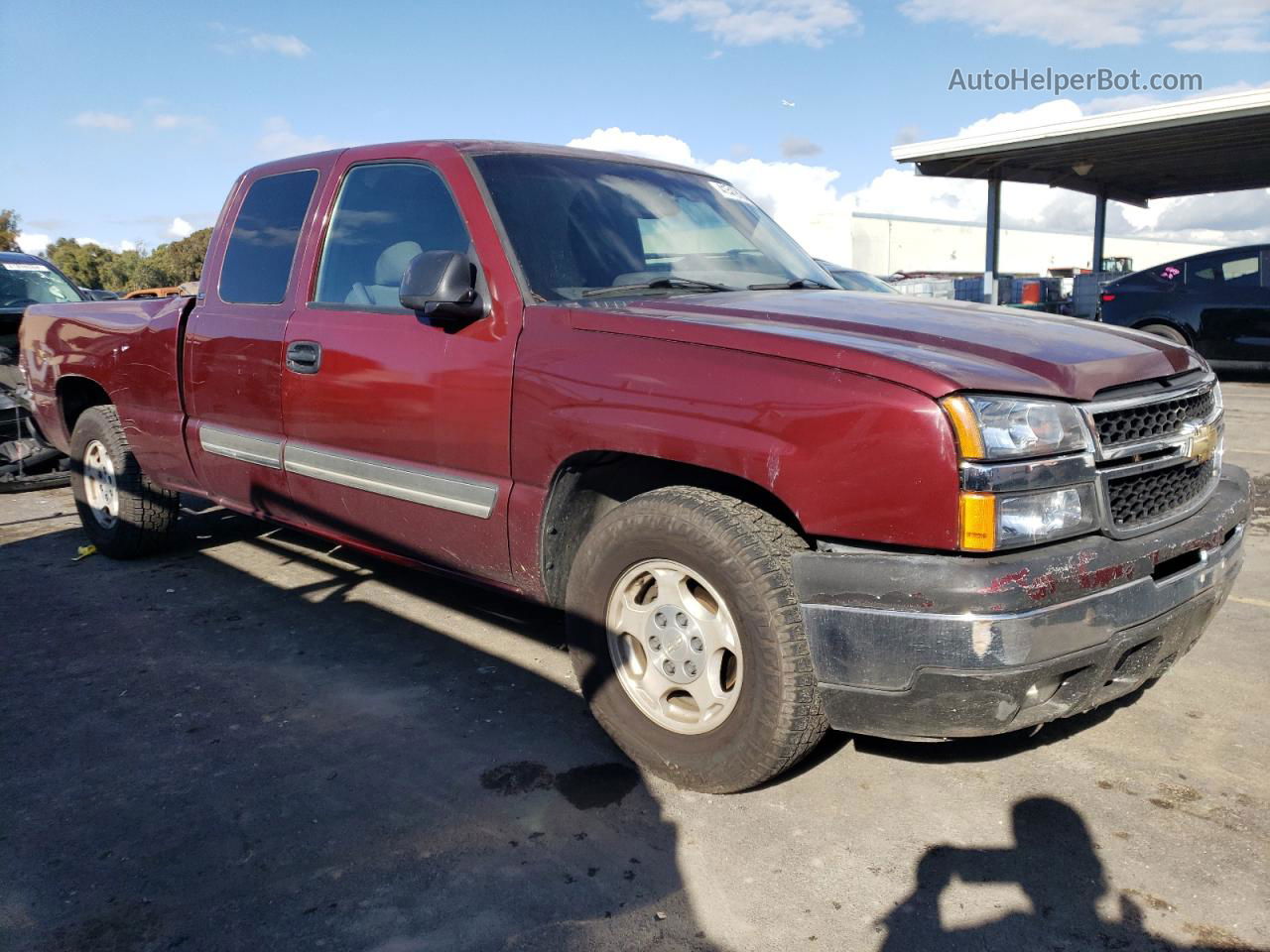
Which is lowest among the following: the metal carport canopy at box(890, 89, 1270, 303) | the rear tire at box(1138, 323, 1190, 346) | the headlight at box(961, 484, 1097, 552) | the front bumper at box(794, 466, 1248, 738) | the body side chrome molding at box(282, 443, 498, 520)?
the rear tire at box(1138, 323, 1190, 346)

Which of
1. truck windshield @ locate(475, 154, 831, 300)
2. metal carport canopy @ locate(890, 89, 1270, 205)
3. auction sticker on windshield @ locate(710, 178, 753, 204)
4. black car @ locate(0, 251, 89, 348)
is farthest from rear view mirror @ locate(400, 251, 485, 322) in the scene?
metal carport canopy @ locate(890, 89, 1270, 205)

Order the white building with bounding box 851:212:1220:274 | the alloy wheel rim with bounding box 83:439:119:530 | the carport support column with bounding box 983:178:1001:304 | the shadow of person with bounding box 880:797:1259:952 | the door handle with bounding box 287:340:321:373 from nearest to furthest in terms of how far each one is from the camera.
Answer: the shadow of person with bounding box 880:797:1259:952, the door handle with bounding box 287:340:321:373, the alloy wheel rim with bounding box 83:439:119:530, the carport support column with bounding box 983:178:1001:304, the white building with bounding box 851:212:1220:274

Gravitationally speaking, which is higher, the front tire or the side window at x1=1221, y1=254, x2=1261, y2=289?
the side window at x1=1221, y1=254, x2=1261, y2=289

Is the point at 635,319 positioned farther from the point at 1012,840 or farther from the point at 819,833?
the point at 1012,840

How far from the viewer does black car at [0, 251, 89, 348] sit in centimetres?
843

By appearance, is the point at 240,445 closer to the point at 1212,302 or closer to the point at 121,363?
the point at 121,363

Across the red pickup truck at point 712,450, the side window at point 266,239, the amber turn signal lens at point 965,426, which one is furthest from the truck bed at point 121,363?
the amber turn signal lens at point 965,426

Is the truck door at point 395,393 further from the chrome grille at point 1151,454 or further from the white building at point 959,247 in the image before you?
the white building at point 959,247

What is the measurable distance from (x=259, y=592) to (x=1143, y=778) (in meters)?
3.85

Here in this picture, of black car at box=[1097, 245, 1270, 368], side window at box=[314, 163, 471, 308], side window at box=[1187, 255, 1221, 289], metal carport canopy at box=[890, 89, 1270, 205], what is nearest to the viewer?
side window at box=[314, 163, 471, 308]

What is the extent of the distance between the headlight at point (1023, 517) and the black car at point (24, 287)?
335 inches

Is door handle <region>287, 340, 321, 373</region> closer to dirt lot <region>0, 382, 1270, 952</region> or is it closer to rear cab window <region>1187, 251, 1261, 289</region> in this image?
dirt lot <region>0, 382, 1270, 952</region>

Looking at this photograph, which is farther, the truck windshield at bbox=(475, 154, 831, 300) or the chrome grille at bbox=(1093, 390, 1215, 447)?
the truck windshield at bbox=(475, 154, 831, 300)

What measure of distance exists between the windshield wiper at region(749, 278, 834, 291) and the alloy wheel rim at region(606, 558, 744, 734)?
128cm
